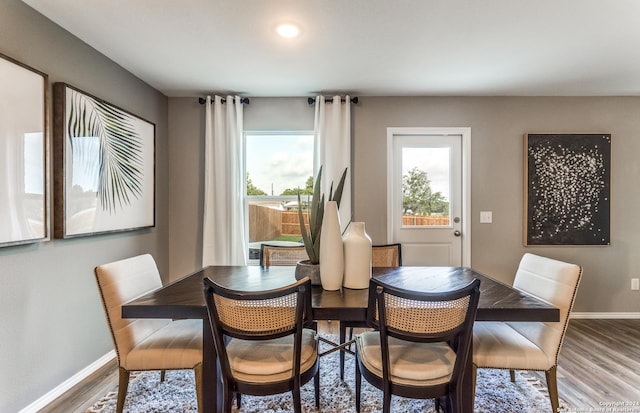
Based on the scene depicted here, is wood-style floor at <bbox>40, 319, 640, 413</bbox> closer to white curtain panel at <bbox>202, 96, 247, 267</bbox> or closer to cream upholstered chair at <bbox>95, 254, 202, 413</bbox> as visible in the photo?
cream upholstered chair at <bbox>95, 254, 202, 413</bbox>

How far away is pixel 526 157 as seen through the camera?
3387mm

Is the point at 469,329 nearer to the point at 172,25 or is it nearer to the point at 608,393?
the point at 608,393

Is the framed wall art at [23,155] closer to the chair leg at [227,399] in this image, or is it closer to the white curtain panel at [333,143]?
the chair leg at [227,399]

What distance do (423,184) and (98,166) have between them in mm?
2955

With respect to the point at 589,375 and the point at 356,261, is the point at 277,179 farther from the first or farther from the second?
the point at 589,375

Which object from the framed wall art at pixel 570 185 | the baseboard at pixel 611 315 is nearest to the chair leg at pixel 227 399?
the framed wall art at pixel 570 185

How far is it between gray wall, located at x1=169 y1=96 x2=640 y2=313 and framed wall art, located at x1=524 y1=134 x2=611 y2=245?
10 centimetres

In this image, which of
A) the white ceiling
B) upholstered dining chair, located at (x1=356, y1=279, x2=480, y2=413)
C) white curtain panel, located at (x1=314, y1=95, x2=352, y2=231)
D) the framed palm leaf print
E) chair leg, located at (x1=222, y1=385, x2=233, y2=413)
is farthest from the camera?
white curtain panel, located at (x1=314, y1=95, x2=352, y2=231)

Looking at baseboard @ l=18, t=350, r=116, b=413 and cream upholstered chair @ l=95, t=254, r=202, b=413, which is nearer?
cream upholstered chair @ l=95, t=254, r=202, b=413

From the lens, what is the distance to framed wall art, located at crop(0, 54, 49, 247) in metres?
1.67

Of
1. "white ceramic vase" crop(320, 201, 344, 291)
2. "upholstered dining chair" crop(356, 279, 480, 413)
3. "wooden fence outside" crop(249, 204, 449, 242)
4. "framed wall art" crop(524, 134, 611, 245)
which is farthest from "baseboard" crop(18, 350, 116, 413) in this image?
"framed wall art" crop(524, 134, 611, 245)

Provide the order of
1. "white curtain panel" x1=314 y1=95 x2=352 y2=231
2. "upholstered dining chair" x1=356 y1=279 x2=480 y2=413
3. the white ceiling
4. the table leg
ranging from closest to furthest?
"upholstered dining chair" x1=356 y1=279 x2=480 y2=413 → the table leg → the white ceiling → "white curtain panel" x1=314 y1=95 x2=352 y2=231

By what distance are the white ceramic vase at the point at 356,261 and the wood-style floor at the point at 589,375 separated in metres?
1.43

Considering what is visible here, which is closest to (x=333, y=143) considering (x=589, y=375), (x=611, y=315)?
(x=589, y=375)
